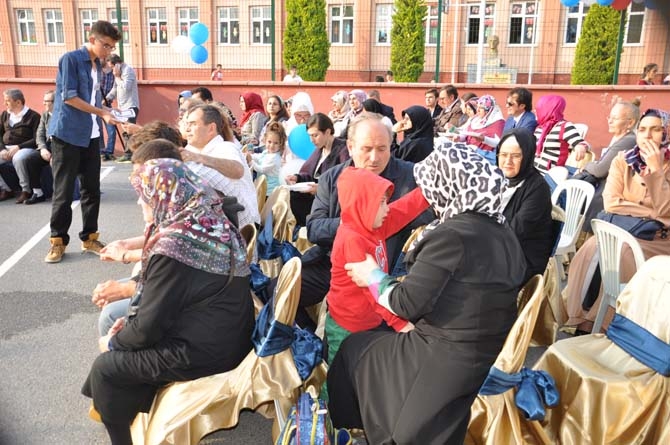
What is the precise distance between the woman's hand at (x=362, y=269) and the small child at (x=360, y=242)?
0.07 m

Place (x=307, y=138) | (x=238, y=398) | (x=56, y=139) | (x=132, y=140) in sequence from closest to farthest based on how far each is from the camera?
1. (x=238, y=398)
2. (x=132, y=140)
3. (x=56, y=139)
4. (x=307, y=138)

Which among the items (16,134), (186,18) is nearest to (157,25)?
(186,18)

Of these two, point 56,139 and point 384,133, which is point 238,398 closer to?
point 384,133

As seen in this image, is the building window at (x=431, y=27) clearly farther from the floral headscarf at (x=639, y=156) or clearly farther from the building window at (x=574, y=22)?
the floral headscarf at (x=639, y=156)

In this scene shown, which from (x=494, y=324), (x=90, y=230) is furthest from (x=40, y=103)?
(x=494, y=324)

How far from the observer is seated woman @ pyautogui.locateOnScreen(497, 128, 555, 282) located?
346cm

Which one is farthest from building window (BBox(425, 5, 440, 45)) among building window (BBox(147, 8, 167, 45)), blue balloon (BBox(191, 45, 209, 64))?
building window (BBox(147, 8, 167, 45))

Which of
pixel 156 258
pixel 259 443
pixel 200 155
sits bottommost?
pixel 259 443

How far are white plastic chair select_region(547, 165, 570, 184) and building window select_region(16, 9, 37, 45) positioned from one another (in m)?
24.4

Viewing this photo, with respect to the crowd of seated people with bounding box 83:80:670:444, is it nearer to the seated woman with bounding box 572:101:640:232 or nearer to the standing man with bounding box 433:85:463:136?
the seated woman with bounding box 572:101:640:232

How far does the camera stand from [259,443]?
2723 mm

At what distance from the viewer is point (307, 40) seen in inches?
723

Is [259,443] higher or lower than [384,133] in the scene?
lower

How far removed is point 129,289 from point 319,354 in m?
0.94
